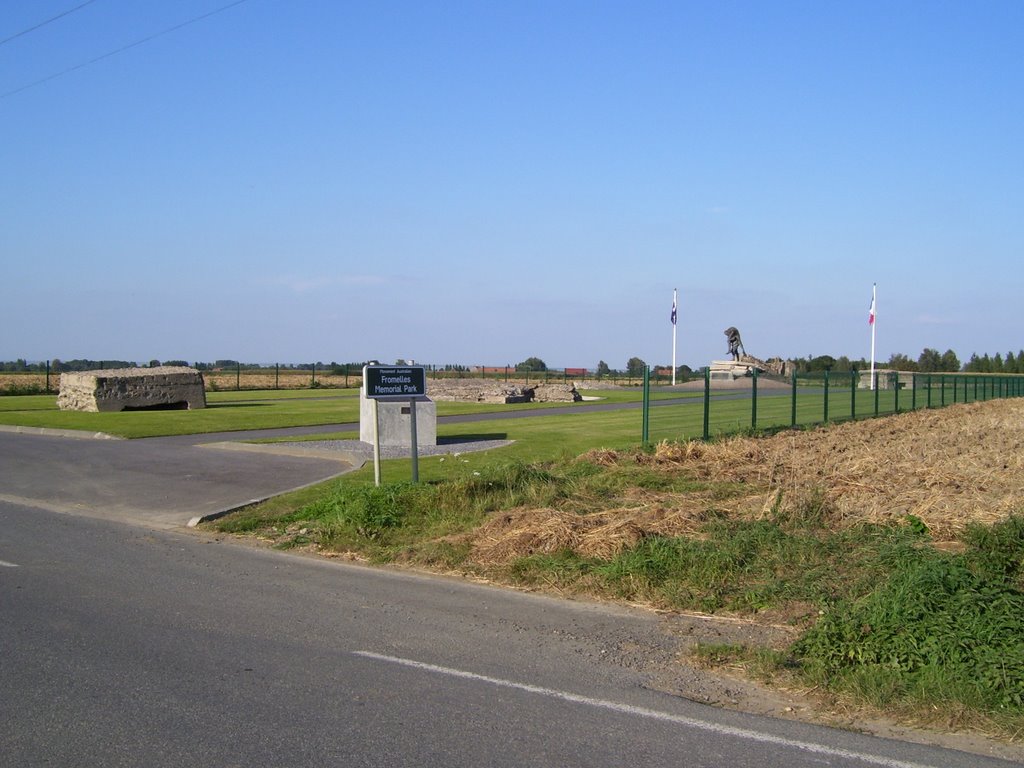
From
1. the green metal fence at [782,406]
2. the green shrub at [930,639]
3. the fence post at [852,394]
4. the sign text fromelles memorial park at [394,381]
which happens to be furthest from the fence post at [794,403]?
the green shrub at [930,639]

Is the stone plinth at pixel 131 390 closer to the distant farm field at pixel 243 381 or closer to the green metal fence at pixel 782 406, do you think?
the distant farm field at pixel 243 381

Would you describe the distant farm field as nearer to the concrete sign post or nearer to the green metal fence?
the green metal fence

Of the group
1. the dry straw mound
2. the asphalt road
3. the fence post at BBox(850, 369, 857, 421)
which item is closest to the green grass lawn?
the fence post at BBox(850, 369, 857, 421)

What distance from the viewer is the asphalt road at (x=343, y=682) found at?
504 centimetres

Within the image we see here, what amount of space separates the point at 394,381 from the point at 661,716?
8691 millimetres

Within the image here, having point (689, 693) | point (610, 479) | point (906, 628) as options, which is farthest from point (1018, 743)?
point (610, 479)

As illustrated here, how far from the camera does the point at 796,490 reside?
12.0m

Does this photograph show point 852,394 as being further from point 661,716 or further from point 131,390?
point 661,716

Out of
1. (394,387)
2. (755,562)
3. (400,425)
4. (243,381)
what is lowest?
(755,562)

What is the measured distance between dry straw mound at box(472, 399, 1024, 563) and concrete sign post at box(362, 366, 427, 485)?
99.5 inches

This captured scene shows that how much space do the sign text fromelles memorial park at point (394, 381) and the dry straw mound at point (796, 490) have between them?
2.97 meters

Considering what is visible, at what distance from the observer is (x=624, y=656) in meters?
7.05

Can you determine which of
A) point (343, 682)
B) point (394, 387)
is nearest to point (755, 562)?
point (343, 682)

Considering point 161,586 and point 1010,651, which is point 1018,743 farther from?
point 161,586
